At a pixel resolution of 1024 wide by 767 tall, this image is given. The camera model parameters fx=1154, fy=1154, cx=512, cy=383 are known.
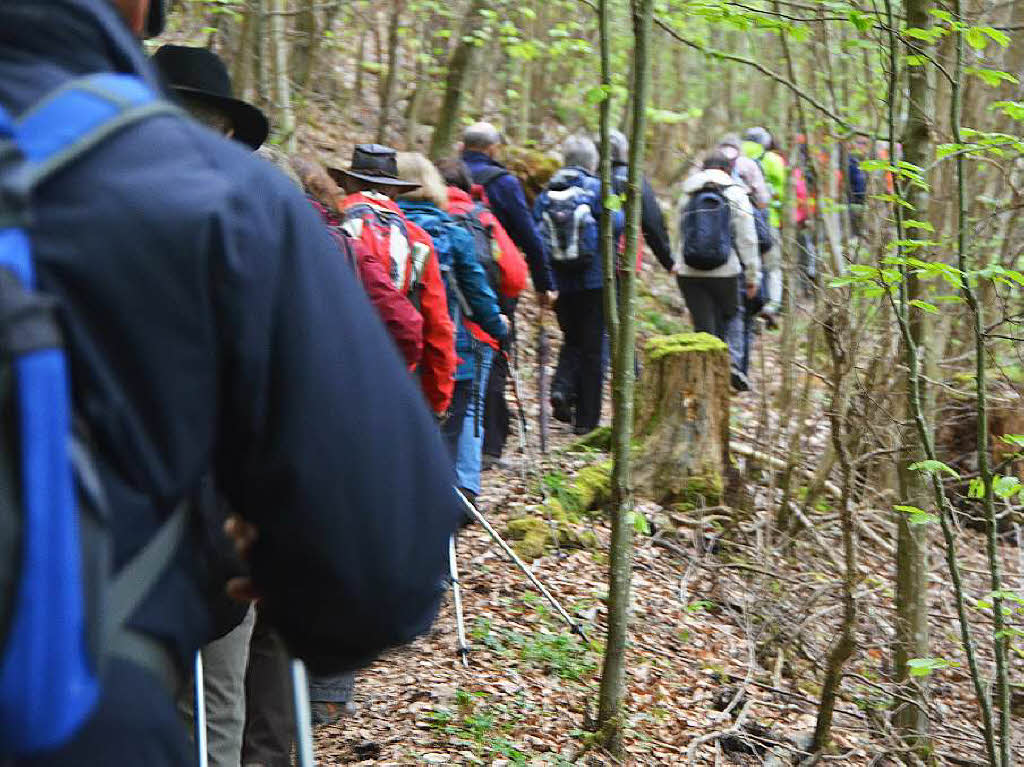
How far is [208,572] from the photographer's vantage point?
157 centimetres

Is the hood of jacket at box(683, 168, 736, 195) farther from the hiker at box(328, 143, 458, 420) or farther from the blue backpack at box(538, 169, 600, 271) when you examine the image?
the hiker at box(328, 143, 458, 420)

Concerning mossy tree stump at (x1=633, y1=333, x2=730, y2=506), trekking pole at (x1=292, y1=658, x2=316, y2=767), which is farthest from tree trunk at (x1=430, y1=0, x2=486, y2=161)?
trekking pole at (x1=292, y1=658, x2=316, y2=767)

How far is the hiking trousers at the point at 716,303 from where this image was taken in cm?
1131

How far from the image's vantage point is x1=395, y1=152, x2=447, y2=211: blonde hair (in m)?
6.59

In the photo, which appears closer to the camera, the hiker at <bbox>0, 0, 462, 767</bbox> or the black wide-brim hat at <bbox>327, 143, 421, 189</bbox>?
the hiker at <bbox>0, 0, 462, 767</bbox>

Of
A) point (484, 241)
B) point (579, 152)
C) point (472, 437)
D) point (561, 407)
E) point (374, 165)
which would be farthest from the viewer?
point (561, 407)

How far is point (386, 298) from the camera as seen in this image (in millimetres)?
5238

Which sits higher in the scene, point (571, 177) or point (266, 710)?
point (571, 177)

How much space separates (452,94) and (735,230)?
4.47 meters

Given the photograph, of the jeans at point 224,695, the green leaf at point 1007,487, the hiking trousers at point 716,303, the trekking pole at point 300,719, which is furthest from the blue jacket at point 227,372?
the hiking trousers at point 716,303

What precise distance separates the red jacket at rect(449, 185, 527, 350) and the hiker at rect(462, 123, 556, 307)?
0.45m

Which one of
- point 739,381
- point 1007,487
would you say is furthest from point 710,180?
point 1007,487

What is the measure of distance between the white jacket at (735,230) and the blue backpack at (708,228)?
0.07 meters

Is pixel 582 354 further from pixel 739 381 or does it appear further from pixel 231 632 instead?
pixel 231 632
